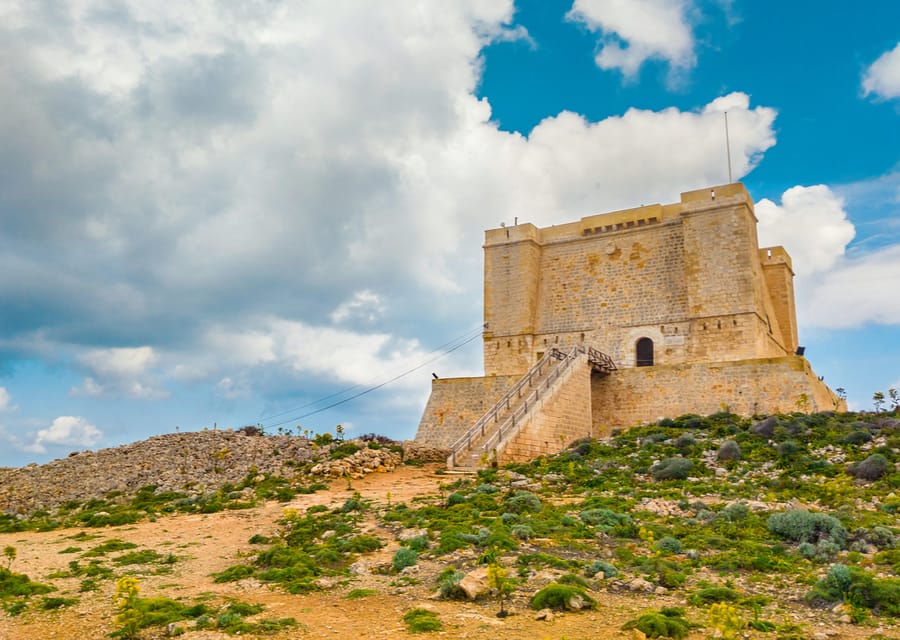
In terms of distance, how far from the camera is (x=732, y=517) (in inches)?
525

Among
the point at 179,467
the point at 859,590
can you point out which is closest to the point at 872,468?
the point at 859,590

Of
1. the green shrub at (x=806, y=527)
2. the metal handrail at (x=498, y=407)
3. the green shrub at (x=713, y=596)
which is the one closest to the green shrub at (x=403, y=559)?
the green shrub at (x=713, y=596)

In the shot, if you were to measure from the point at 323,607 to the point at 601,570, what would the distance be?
4.00m

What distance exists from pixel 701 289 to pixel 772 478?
48.9 feet

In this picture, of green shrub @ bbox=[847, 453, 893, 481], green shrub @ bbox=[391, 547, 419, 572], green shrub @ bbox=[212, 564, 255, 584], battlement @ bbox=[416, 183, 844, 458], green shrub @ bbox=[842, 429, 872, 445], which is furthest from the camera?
battlement @ bbox=[416, 183, 844, 458]

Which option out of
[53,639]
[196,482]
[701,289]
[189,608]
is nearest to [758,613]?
[189,608]

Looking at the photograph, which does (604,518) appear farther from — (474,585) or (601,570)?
(474,585)

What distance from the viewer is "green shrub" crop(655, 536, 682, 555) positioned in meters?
11.3

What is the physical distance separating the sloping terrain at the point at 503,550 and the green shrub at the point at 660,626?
0.18 meters

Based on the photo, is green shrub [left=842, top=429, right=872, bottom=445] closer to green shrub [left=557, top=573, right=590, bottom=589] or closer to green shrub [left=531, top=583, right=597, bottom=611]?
green shrub [left=557, top=573, right=590, bottom=589]

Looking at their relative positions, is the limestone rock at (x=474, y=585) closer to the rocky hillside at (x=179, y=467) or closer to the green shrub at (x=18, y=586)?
the green shrub at (x=18, y=586)

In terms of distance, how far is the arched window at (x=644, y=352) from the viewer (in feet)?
107

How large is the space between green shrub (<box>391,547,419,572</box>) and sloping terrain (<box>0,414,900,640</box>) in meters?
0.05

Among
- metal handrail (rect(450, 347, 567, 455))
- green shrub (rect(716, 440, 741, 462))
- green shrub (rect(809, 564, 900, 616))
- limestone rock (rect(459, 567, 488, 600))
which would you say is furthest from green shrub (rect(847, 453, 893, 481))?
metal handrail (rect(450, 347, 567, 455))
